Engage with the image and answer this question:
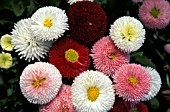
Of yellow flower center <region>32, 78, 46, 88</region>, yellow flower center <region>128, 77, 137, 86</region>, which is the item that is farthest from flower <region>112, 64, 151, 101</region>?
yellow flower center <region>32, 78, 46, 88</region>

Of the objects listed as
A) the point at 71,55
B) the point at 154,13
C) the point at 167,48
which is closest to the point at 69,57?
the point at 71,55

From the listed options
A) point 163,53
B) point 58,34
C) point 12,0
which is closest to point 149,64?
point 163,53

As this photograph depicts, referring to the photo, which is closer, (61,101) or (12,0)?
(61,101)

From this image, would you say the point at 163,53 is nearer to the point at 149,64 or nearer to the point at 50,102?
the point at 149,64

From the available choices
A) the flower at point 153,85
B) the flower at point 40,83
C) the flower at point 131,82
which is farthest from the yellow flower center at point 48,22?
the flower at point 153,85

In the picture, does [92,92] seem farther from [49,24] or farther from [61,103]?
[49,24]

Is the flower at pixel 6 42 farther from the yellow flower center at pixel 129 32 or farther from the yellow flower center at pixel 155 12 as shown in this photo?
the yellow flower center at pixel 155 12
